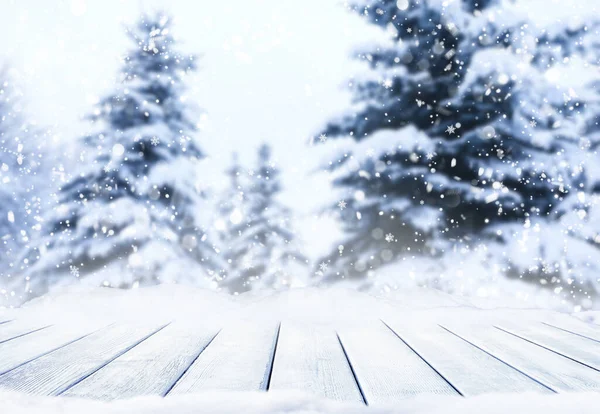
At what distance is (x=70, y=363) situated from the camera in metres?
1.55

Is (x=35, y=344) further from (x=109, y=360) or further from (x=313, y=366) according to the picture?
(x=313, y=366)

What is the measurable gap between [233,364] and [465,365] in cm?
80

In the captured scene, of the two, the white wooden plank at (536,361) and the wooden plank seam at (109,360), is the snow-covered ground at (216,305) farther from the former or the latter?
the white wooden plank at (536,361)

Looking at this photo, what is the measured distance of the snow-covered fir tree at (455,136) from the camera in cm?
431

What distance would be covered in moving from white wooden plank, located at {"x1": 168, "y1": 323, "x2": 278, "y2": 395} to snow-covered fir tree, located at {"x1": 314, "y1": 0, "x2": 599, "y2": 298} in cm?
263

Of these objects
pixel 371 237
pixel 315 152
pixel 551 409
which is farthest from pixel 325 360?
pixel 315 152

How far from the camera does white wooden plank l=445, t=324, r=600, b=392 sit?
141 cm

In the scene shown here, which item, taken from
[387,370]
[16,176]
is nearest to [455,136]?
[387,370]

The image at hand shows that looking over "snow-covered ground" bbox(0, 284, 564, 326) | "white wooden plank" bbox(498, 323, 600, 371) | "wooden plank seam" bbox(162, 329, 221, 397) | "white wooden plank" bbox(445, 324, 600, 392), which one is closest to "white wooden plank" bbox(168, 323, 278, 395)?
"wooden plank seam" bbox(162, 329, 221, 397)

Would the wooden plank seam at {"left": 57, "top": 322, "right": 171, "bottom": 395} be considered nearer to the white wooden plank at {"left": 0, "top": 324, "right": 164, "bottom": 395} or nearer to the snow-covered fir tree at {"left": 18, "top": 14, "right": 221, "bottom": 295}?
the white wooden plank at {"left": 0, "top": 324, "right": 164, "bottom": 395}

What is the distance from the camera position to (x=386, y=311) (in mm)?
2955

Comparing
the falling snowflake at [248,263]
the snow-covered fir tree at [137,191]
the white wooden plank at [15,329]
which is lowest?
the white wooden plank at [15,329]

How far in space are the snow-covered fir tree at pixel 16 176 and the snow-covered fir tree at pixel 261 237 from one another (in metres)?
4.22

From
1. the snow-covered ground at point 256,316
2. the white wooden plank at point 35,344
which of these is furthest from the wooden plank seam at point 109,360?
the white wooden plank at point 35,344
